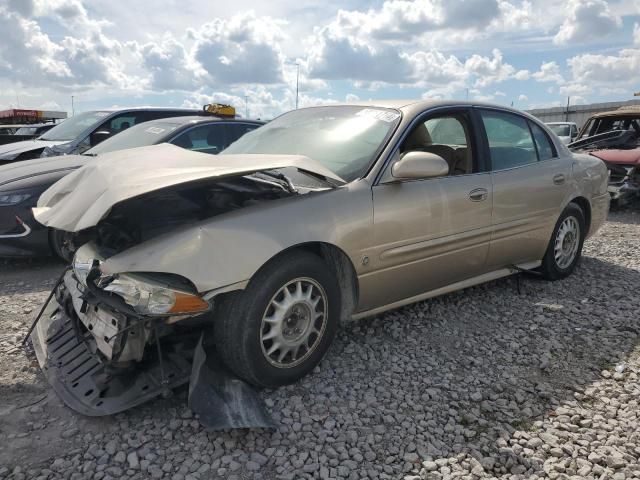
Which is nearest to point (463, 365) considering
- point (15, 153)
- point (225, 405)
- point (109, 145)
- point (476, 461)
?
point (476, 461)

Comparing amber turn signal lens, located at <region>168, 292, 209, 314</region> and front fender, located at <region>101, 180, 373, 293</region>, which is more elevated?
front fender, located at <region>101, 180, 373, 293</region>

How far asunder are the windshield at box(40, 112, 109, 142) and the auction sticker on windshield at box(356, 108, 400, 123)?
5.19m

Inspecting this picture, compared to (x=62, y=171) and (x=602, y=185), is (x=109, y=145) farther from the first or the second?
(x=602, y=185)

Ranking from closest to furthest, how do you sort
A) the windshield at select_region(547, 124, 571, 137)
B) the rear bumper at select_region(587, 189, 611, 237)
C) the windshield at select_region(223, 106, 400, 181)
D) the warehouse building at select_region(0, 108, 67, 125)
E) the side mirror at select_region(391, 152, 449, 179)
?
the side mirror at select_region(391, 152, 449, 179) → the windshield at select_region(223, 106, 400, 181) → the rear bumper at select_region(587, 189, 611, 237) → the windshield at select_region(547, 124, 571, 137) → the warehouse building at select_region(0, 108, 67, 125)

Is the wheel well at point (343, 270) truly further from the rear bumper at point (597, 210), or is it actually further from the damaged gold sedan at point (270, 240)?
the rear bumper at point (597, 210)

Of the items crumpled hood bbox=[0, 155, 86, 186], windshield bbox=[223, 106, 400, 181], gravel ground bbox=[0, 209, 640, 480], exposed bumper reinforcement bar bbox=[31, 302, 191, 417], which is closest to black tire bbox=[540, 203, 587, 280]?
gravel ground bbox=[0, 209, 640, 480]

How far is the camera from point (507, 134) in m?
4.18

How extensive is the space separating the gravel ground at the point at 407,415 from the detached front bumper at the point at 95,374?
132mm

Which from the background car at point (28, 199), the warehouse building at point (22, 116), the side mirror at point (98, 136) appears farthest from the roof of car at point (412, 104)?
the warehouse building at point (22, 116)

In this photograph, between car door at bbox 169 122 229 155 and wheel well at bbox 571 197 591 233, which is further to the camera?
car door at bbox 169 122 229 155

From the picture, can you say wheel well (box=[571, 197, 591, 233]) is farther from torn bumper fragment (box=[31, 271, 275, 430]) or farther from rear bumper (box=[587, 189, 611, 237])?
torn bumper fragment (box=[31, 271, 275, 430])

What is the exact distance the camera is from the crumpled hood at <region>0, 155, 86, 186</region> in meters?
4.85

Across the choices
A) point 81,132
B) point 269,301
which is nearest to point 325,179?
Answer: point 269,301

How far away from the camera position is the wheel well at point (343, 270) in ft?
9.87
